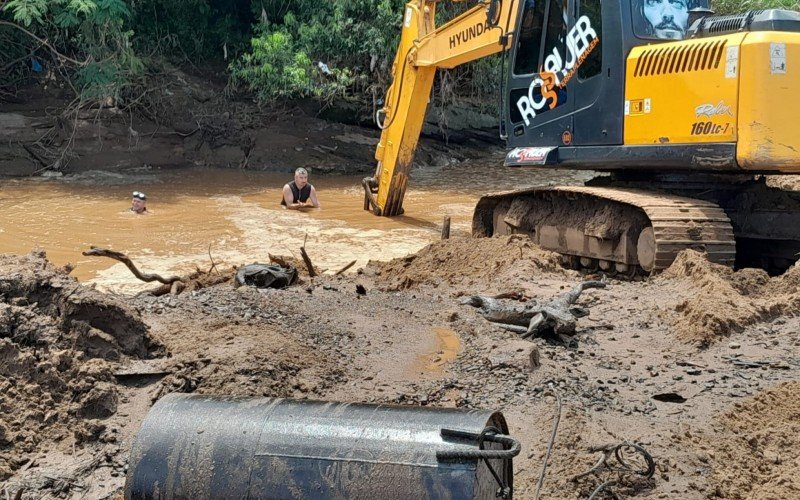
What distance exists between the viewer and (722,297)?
6.03 metres

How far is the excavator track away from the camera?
23.6 feet

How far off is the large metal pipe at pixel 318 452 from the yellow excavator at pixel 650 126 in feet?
15.5

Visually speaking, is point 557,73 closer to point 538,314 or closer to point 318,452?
A: point 538,314

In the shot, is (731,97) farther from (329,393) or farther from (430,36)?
(430,36)

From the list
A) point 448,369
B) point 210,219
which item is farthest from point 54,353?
point 210,219

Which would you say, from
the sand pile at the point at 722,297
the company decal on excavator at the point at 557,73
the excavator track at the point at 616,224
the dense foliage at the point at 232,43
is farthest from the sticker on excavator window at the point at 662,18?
the dense foliage at the point at 232,43

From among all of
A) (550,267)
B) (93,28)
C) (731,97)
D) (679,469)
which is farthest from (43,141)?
(679,469)

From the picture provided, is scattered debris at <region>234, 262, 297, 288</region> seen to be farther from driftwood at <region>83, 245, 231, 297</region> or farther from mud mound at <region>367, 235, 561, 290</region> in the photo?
mud mound at <region>367, 235, 561, 290</region>

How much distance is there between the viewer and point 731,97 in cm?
699

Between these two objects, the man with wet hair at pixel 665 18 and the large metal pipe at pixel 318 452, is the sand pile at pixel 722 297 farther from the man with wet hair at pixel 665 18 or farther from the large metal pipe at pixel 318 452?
the large metal pipe at pixel 318 452

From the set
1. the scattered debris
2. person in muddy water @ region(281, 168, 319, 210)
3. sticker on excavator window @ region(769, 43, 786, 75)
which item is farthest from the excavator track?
person in muddy water @ region(281, 168, 319, 210)

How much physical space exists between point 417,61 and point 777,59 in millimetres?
5523

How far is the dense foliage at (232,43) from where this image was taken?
15.3 m

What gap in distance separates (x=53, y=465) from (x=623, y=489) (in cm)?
240
